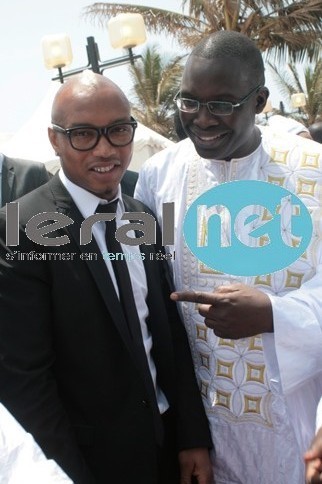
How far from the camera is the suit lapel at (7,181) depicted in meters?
3.34

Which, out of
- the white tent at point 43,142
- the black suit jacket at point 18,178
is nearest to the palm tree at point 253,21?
the white tent at point 43,142

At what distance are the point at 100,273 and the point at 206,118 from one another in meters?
0.67

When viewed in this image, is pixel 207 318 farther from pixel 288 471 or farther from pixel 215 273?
pixel 288 471

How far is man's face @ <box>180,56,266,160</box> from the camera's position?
85.1 inches

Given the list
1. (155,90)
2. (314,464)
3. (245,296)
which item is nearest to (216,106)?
(245,296)

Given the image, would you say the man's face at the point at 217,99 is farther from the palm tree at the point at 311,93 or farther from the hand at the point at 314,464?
the palm tree at the point at 311,93

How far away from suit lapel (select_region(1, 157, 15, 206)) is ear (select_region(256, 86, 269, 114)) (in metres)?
1.60

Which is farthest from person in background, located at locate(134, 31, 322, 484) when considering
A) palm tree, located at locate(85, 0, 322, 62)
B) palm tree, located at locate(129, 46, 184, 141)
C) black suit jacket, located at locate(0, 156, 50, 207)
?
palm tree, located at locate(129, 46, 184, 141)

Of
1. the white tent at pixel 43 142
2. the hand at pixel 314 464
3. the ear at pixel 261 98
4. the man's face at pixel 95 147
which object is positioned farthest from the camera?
the white tent at pixel 43 142

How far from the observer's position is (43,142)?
25.6 feet

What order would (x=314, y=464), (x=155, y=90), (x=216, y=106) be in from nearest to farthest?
(x=314, y=464) < (x=216, y=106) < (x=155, y=90)

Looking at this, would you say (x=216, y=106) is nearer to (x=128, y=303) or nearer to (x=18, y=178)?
(x=128, y=303)

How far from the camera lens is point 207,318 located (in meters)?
2.04

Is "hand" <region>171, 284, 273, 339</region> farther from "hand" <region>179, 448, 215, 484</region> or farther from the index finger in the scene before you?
"hand" <region>179, 448, 215, 484</region>
